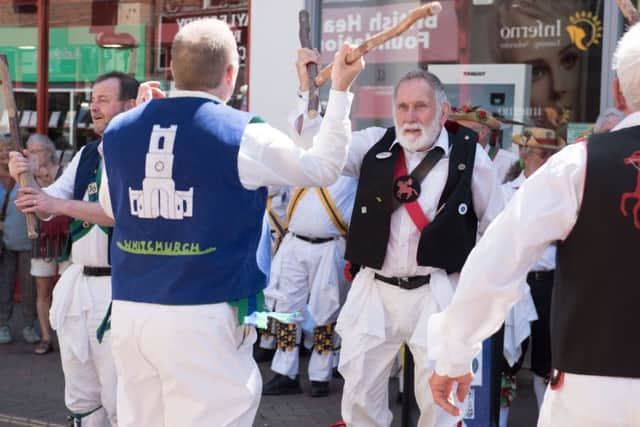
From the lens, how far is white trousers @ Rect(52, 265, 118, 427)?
192 inches

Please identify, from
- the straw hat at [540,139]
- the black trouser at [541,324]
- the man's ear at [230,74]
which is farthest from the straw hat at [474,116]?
the man's ear at [230,74]

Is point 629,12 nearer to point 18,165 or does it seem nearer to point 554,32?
point 18,165

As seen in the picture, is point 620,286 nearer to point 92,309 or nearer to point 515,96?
point 92,309

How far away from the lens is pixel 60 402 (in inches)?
271

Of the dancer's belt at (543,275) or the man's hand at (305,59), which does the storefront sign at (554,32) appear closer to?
the dancer's belt at (543,275)

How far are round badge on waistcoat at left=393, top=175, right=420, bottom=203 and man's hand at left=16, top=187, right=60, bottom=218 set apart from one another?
166cm

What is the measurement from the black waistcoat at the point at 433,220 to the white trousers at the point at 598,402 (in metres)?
1.91

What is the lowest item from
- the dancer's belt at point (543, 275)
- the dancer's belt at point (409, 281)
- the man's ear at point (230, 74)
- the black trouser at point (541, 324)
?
the black trouser at point (541, 324)

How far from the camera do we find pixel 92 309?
4.92 meters

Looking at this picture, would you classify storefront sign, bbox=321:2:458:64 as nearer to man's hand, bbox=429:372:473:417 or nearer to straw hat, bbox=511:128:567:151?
straw hat, bbox=511:128:567:151

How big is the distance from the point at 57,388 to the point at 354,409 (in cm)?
342

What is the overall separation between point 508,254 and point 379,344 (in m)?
2.13

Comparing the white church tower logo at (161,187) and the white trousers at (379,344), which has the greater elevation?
the white church tower logo at (161,187)

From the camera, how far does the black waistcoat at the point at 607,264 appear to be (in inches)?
98.1
